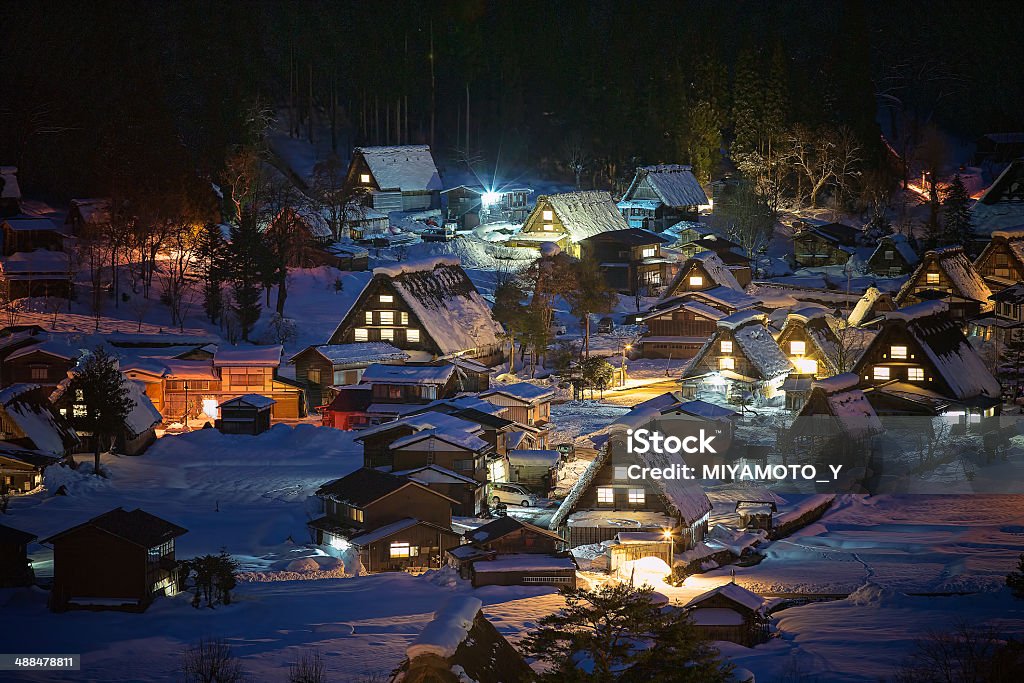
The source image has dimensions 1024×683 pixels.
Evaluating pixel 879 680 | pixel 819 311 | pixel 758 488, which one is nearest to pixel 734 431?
pixel 758 488

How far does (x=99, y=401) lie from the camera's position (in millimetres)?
33250

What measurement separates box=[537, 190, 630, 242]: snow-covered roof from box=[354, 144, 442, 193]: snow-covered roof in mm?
6784

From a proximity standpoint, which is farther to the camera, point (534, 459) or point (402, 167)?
point (402, 167)

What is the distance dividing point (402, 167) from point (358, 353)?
834 inches

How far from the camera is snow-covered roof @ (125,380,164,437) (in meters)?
34.2

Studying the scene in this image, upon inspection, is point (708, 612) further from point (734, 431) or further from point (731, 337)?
point (731, 337)

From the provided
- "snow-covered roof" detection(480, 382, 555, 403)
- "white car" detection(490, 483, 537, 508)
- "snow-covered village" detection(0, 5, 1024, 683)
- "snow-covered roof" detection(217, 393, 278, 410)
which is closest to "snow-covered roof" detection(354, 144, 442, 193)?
"snow-covered village" detection(0, 5, 1024, 683)

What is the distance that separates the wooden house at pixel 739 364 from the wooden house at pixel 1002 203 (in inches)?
789

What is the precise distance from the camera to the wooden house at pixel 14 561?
2466 cm

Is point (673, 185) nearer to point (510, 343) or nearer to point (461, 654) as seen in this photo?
point (510, 343)

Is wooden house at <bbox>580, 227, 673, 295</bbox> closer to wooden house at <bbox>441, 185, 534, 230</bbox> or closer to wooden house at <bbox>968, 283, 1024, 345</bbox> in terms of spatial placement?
wooden house at <bbox>441, 185, 534, 230</bbox>

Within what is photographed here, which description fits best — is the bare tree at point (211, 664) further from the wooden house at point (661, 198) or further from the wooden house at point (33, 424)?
the wooden house at point (661, 198)

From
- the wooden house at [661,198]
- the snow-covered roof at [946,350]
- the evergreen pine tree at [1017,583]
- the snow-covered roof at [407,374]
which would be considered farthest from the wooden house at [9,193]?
the evergreen pine tree at [1017,583]

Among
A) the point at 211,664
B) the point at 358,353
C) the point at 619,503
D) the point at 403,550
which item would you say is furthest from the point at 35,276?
the point at 211,664
